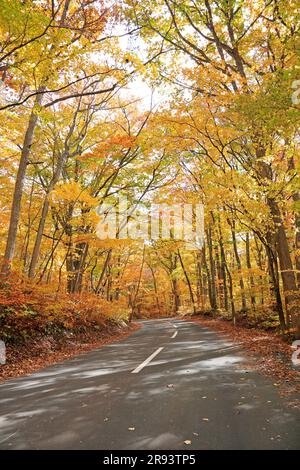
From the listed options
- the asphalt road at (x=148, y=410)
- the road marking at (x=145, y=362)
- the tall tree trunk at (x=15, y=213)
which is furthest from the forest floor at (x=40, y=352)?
the road marking at (x=145, y=362)

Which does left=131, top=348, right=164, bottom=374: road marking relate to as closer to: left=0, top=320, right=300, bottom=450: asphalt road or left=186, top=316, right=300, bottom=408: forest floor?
left=0, top=320, right=300, bottom=450: asphalt road

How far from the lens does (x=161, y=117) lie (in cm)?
1220

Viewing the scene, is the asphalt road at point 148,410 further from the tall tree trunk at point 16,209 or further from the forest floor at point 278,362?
the tall tree trunk at point 16,209

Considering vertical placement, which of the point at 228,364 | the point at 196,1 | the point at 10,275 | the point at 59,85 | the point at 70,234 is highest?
the point at 196,1

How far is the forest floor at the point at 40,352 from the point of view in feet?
24.8

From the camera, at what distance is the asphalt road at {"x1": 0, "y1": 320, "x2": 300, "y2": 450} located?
336cm

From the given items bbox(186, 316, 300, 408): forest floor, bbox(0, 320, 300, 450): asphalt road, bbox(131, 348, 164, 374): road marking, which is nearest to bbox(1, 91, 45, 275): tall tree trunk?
bbox(0, 320, 300, 450): asphalt road

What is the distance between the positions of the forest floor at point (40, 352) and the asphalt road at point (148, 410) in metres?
0.80

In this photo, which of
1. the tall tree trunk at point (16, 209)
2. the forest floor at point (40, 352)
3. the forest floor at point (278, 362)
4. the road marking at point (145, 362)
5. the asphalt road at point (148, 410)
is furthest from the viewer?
the tall tree trunk at point (16, 209)

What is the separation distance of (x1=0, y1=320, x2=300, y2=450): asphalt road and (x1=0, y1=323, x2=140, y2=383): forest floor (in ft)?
2.61

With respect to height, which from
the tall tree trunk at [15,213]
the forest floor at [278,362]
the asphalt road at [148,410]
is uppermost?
the tall tree trunk at [15,213]

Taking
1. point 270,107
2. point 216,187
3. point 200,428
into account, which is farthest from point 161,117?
point 200,428
